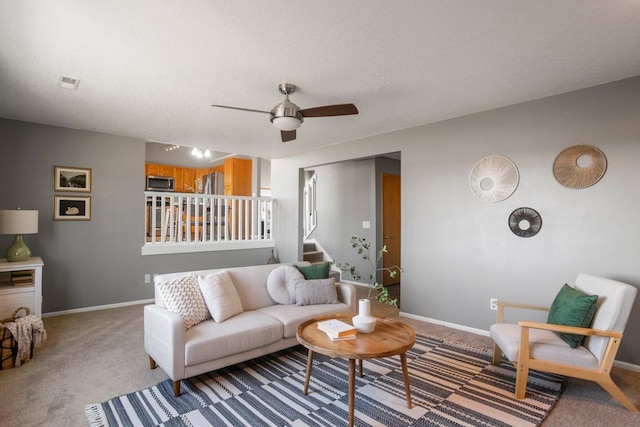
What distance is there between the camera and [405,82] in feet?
9.70

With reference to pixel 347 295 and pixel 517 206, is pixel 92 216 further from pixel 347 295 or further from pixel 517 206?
pixel 517 206

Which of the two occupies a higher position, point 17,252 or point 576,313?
point 17,252

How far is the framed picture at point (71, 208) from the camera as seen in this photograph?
4.33m

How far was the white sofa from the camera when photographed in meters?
2.30

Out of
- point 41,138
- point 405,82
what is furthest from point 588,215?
point 41,138

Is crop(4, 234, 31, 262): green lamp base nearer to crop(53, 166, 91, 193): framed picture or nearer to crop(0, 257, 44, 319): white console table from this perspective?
crop(0, 257, 44, 319): white console table

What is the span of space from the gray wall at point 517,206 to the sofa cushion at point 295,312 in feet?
4.75

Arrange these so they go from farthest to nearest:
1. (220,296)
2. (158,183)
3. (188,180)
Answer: (188,180), (158,183), (220,296)

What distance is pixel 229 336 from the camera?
2496 mm

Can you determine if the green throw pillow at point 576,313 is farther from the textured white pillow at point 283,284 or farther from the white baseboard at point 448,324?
the textured white pillow at point 283,284

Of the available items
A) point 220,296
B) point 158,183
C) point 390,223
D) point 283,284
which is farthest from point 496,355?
point 158,183

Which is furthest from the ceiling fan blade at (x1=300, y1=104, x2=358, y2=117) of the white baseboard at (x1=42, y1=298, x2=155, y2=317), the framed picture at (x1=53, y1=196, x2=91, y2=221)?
the white baseboard at (x1=42, y1=298, x2=155, y2=317)

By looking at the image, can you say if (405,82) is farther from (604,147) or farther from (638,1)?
(604,147)

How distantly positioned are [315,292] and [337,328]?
982 mm
